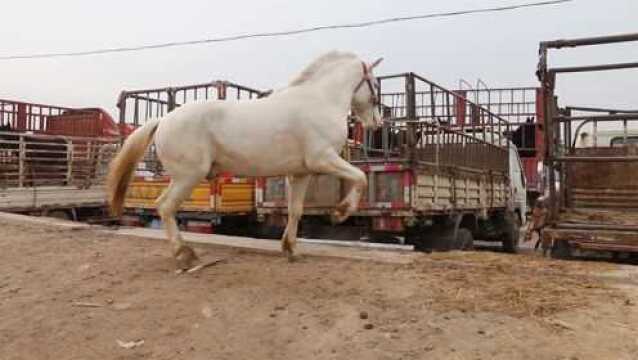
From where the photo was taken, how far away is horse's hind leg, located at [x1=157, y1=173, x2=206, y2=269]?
5.04 meters

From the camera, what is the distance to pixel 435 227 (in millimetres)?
7938

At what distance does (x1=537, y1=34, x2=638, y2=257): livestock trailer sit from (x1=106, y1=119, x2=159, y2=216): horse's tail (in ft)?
12.8

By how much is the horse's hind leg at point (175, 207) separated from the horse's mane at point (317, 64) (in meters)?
1.24

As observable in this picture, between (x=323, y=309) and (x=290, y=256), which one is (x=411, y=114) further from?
(x=323, y=309)

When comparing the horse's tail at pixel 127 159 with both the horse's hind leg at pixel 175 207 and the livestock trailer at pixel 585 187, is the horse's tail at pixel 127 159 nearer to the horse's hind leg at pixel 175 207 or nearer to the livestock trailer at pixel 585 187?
the horse's hind leg at pixel 175 207

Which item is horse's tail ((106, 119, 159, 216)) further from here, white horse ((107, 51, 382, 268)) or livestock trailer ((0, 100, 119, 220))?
livestock trailer ((0, 100, 119, 220))

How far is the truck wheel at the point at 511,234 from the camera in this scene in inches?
431

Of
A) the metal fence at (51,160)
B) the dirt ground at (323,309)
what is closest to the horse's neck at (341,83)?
the dirt ground at (323,309)

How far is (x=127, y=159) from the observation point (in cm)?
532

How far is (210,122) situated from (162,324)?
6.20 ft

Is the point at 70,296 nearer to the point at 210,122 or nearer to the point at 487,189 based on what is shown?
the point at 210,122

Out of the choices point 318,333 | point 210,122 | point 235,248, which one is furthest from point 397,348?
point 235,248

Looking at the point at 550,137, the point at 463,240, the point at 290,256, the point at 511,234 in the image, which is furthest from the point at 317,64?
the point at 511,234

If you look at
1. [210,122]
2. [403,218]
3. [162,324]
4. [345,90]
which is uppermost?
[345,90]
